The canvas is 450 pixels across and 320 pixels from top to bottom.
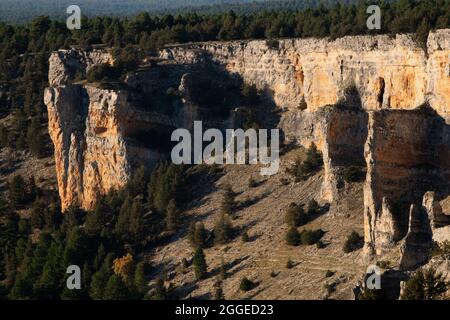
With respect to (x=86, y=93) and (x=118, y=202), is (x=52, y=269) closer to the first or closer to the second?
(x=118, y=202)

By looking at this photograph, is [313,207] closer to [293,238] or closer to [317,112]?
[293,238]

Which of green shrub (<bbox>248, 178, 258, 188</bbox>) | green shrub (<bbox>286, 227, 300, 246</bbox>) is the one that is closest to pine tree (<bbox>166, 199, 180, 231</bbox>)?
green shrub (<bbox>248, 178, 258, 188</bbox>)

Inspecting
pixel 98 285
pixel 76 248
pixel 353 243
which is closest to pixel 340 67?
pixel 353 243

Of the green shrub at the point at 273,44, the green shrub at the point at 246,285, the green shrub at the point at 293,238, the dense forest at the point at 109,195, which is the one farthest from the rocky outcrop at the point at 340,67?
the green shrub at the point at 246,285

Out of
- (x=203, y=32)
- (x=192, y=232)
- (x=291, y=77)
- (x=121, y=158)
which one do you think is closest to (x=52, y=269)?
(x=192, y=232)

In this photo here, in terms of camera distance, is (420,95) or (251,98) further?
(251,98)
